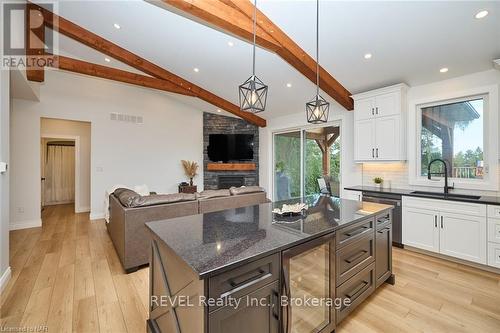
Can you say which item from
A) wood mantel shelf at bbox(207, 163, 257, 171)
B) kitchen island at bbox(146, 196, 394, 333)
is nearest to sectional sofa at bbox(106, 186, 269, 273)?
kitchen island at bbox(146, 196, 394, 333)

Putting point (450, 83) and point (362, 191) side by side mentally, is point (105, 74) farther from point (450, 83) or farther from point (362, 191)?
point (450, 83)

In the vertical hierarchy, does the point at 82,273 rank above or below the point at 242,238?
below

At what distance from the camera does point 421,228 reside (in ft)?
10.5

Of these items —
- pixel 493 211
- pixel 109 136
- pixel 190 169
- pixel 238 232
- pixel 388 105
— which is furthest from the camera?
pixel 190 169

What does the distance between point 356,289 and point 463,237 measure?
80.5 inches

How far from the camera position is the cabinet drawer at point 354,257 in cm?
171

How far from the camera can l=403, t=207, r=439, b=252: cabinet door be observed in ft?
10.1

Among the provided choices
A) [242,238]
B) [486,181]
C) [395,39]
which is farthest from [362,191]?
[242,238]

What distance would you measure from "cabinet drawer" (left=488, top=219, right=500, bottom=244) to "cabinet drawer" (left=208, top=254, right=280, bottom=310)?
121 inches

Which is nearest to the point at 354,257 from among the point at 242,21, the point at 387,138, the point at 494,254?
the point at 494,254

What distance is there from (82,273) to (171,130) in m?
4.73

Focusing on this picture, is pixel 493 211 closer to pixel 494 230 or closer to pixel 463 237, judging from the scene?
pixel 494 230

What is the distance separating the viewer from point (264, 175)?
6.85 metres

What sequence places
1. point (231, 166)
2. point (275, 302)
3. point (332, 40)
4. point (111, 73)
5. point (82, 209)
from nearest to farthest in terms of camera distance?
point (275, 302) → point (332, 40) → point (111, 73) → point (82, 209) → point (231, 166)
